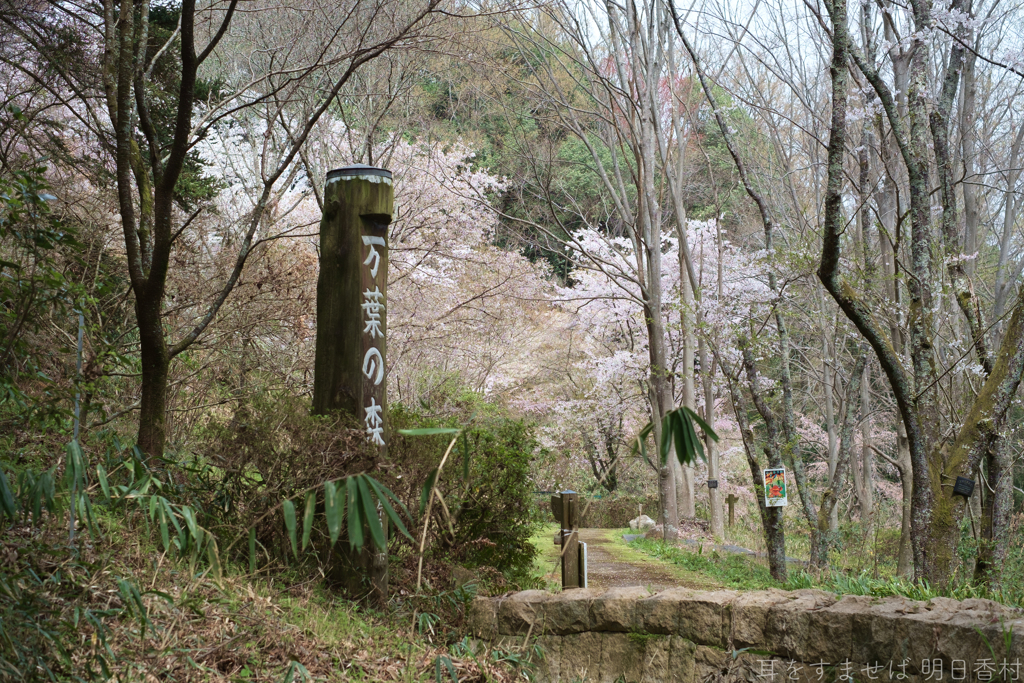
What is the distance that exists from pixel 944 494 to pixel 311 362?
6.10m

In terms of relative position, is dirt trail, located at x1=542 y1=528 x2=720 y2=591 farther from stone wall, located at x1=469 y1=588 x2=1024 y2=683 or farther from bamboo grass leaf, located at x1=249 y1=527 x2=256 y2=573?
bamboo grass leaf, located at x1=249 y1=527 x2=256 y2=573

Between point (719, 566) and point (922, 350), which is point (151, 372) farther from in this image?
point (719, 566)

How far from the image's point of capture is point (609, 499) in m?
17.3

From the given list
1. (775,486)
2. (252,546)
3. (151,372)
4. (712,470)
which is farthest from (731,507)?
(252,546)

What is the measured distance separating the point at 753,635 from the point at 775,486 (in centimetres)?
421

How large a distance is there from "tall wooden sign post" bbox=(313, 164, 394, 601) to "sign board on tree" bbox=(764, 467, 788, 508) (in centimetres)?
445

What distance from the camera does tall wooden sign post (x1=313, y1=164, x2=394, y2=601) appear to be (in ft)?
14.2

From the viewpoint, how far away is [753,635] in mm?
3418

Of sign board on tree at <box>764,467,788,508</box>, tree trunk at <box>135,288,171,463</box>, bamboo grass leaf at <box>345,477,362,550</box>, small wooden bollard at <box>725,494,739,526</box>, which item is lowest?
small wooden bollard at <box>725,494,739,526</box>

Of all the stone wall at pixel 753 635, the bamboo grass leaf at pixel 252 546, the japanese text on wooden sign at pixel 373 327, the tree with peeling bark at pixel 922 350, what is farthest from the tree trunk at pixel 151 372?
the tree with peeling bark at pixel 922 350

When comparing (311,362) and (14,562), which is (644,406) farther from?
(14,562)

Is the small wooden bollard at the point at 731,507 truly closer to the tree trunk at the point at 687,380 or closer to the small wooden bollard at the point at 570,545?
the tree trunk at the point at 687,380

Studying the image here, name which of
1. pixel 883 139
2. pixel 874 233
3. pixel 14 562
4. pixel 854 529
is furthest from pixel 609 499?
pixel 14 562

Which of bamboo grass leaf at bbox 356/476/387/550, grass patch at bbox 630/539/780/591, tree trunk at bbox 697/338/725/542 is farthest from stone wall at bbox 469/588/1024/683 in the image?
tree trunk at bbox 697/338/725/542
